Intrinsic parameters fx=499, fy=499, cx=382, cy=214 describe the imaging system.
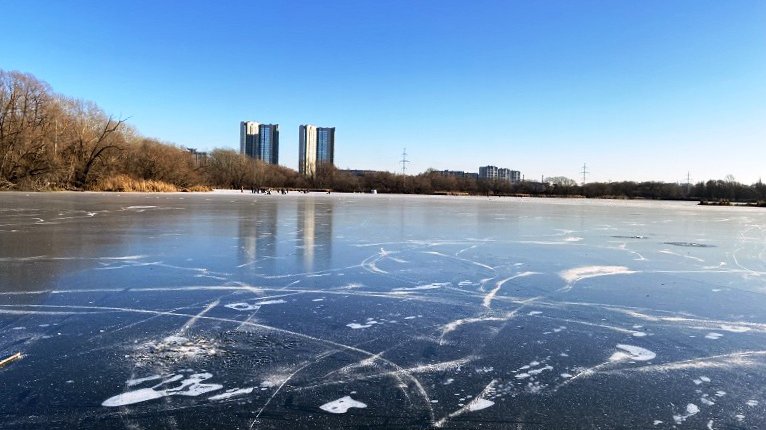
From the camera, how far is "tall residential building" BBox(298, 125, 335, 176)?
11488cm

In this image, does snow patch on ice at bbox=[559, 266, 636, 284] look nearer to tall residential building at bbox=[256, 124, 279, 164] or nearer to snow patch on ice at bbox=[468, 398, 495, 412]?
snow patch on ice at bbox=[468, 398, 495, 412]

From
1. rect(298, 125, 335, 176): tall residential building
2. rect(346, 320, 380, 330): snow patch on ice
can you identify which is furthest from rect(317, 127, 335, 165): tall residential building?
rect(346, 320, 380, 330): snow patch on ice

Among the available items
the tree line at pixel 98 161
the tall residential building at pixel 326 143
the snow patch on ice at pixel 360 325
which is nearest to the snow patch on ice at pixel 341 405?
the snow patch on ice at pixel 360 325

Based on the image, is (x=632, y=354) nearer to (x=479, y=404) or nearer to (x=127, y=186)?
(x=479, y=404)

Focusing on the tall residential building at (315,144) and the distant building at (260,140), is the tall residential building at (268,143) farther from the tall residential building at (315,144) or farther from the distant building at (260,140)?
the tall residential building at (315,144)

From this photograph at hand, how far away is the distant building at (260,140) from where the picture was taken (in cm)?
11531

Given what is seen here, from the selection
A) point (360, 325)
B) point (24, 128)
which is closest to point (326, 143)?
point (24, 128)

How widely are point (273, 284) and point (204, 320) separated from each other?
143 centimetres

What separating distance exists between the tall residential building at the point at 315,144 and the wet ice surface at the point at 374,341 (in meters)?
107

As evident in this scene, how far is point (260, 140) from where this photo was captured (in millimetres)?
116250

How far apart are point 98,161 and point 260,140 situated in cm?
7352

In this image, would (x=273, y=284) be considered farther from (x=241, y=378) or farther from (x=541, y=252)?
(x=541, y=252)

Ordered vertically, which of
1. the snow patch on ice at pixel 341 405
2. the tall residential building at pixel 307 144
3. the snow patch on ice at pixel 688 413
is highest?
the tall residential building at pixel 307 144

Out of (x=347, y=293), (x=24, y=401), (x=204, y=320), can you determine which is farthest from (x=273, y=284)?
(x=24, y=401)
